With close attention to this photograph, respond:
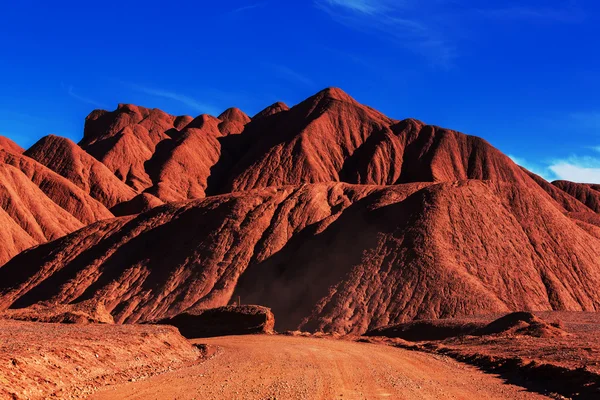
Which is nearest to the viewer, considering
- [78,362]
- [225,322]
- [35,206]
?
[78,362]

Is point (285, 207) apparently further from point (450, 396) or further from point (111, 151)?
point (111, 151)

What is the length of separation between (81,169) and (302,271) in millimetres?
81024

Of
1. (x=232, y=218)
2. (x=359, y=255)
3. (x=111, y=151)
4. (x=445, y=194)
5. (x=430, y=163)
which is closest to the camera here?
(x=359, y=255)

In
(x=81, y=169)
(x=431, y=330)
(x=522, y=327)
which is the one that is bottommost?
(x=431, y=330)

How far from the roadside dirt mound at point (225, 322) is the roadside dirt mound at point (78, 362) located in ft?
52.6

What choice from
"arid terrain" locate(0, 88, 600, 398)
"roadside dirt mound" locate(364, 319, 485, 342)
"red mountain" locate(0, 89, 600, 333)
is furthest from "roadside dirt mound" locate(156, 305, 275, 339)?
"roadside dirt mound" locate(364, 319, 485, 342)

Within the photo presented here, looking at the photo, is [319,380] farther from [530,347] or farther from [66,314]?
[66,314]

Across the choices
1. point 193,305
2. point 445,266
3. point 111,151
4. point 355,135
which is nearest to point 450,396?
point 445,266

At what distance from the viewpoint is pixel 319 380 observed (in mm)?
15359

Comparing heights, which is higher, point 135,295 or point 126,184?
point 126,184

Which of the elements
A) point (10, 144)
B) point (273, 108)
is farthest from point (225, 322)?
point (273, 108)

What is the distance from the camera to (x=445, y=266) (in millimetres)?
51250

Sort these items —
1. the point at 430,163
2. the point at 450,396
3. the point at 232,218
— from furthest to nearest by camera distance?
1. the point at 430,163
2. the point at 232,218
3. the point at 450,396

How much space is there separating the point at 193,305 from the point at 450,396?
43233 millimetres
